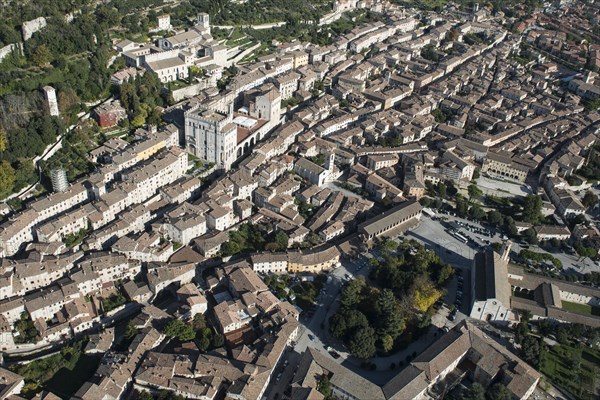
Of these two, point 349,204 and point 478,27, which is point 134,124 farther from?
point 478,27

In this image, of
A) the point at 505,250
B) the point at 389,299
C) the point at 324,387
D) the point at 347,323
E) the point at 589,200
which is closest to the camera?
the point at 324,387

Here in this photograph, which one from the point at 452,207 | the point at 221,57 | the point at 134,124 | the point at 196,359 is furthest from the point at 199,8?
the point at 196,359

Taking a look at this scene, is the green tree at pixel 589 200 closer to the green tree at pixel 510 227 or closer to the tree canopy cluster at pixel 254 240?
the green tree at pixel 510 227

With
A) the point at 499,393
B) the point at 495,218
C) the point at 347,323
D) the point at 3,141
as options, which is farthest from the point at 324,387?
the point at 3,141

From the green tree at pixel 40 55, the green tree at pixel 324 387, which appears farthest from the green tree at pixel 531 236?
the green tree at pixel 40 55

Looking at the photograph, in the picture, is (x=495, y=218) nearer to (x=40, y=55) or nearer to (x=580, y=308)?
(x=580, y=308)
